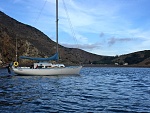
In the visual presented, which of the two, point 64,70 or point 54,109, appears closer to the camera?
point 54,109

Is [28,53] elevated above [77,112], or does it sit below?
above

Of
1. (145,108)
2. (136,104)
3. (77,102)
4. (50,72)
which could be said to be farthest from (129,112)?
(50,72)

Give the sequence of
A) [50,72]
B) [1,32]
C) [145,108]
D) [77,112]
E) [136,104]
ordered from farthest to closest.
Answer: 1. [1,32]
2. [50,72]
3. [136,104]
4. [145,108]
5. [77,112]

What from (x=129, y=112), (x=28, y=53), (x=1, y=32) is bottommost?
(x=129, y=112)

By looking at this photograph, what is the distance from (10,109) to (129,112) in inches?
311

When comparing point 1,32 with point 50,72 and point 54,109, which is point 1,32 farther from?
point 54,109

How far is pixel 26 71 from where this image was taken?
55.2 m

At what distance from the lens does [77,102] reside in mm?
19625

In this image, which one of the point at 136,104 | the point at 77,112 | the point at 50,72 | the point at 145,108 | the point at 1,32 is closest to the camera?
the point at 77,112

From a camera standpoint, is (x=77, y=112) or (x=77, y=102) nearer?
(x=77, y=112)

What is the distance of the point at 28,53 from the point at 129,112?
15484cm

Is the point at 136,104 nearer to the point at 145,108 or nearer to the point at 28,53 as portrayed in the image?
the point at 145,108

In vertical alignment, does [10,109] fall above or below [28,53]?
below

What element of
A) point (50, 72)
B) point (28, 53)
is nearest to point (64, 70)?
point (50, 72)
